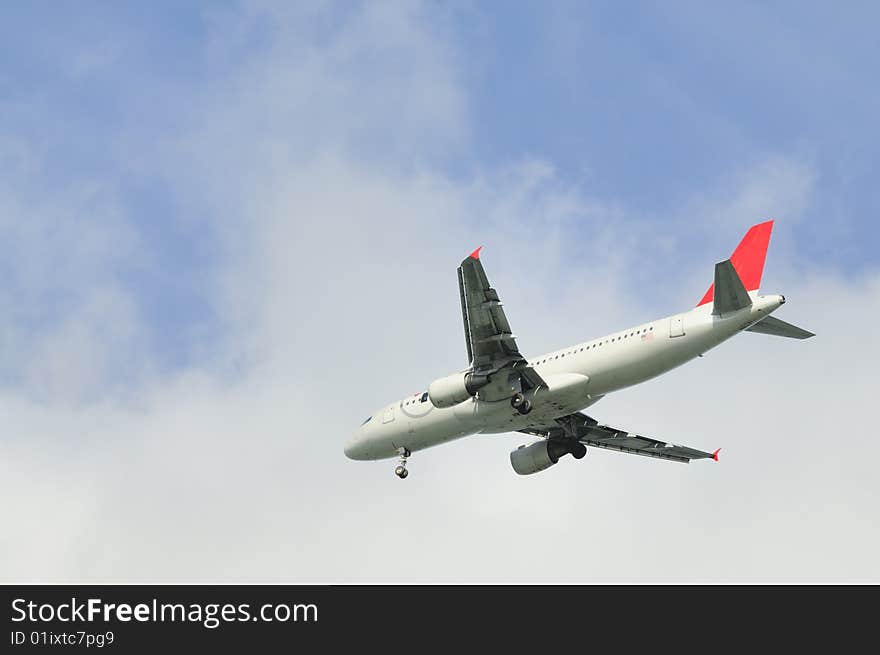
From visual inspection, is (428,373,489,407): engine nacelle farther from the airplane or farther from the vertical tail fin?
the vertical tail fin

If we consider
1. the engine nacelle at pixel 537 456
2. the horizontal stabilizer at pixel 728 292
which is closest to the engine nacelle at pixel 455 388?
the engine nacelle at pixel 537 456

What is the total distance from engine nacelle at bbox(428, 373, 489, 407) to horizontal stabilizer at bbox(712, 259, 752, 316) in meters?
9.08

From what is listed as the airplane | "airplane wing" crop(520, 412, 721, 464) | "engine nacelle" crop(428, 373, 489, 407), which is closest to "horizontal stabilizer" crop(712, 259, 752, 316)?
the airplane

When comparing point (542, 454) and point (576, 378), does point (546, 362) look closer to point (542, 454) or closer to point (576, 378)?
point (576, 378)

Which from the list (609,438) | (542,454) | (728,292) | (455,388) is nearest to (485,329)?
(455,388)

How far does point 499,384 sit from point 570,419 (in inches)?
300

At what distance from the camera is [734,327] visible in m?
47.3

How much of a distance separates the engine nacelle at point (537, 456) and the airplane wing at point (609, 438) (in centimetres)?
45

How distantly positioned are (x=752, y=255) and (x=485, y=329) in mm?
10652

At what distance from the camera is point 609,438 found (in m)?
59.4

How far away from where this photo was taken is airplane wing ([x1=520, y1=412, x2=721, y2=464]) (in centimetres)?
5753
